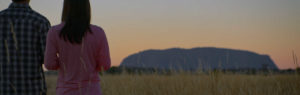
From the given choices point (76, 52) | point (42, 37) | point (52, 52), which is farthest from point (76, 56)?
point (42, 37)

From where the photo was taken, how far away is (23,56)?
2.71m

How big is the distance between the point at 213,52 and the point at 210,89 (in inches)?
3341

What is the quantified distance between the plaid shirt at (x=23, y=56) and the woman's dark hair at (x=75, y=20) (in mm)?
646

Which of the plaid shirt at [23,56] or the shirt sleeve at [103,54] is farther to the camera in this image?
the plaid shirt at [23,56]

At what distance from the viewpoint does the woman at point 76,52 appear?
2.12 meters

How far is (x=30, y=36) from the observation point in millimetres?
2756

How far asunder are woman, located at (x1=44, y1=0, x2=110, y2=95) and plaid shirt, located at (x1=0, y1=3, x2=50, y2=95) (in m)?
0.63

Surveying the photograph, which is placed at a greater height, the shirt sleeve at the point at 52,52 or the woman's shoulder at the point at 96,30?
the woman's shoulder at the point at 96,30

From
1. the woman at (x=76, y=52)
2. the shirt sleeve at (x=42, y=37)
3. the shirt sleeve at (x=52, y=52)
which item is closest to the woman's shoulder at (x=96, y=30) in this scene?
the woman at (x=76, y=52)

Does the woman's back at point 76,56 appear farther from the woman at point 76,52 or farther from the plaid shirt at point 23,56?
the plaid shirt at point 23,56

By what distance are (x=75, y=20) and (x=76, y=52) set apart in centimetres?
22

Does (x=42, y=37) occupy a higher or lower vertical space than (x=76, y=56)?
higher

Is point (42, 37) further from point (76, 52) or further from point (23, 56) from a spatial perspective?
→ point (76, 52)

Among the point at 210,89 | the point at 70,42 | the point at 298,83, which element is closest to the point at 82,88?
the point at 70,42
